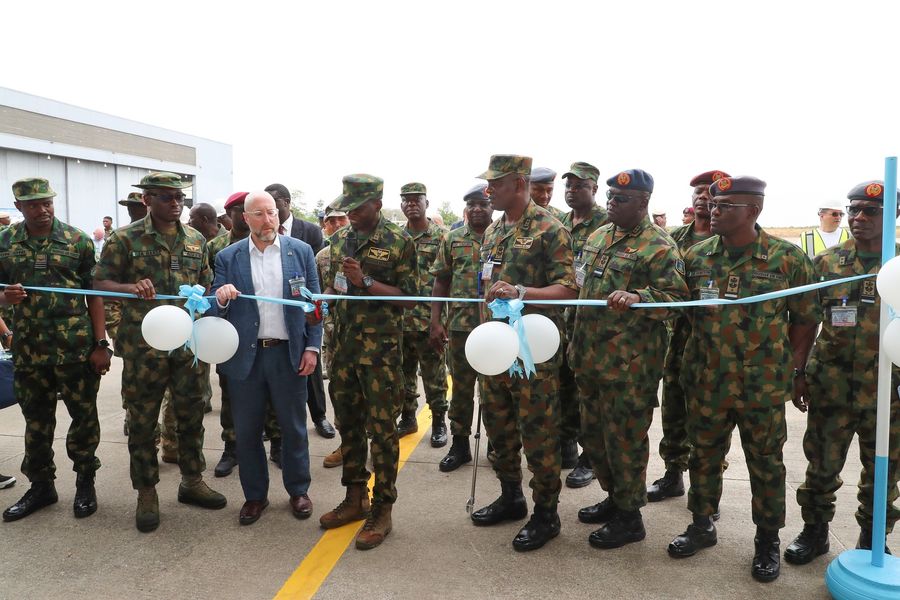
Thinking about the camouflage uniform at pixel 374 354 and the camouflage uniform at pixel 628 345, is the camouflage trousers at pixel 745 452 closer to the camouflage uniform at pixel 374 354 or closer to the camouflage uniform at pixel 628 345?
the camouflage uniform at pixel 628 345

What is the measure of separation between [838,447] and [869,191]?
140cm

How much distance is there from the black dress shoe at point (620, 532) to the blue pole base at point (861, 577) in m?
0.99

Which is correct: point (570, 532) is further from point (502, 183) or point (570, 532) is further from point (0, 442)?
point (0, 442)

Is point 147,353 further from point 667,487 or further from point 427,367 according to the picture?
point 667,487

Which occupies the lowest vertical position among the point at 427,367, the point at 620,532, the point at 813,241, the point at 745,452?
the point at 620,532

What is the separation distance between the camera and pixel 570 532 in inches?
161

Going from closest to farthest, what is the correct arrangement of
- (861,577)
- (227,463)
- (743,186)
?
(861,577) < (743,186) < (227,463)

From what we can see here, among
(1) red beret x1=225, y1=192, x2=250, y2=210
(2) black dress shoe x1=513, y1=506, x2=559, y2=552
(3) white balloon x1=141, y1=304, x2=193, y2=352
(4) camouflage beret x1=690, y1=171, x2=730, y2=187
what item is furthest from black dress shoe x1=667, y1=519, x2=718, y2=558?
(1) red beret x1=225, y1=192, x2=250, y2=210

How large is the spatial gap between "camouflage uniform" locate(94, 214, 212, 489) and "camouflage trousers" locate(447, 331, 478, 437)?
79.7 inches

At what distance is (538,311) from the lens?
3.98 metres

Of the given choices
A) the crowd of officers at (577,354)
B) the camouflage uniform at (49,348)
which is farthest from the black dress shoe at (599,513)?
the camouflage uniform at (49,348)

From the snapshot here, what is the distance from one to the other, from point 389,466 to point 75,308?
2390 mm

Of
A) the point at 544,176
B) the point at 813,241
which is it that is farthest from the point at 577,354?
the point at 813,241

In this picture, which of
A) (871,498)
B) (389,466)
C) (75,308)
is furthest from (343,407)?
(871,498)
